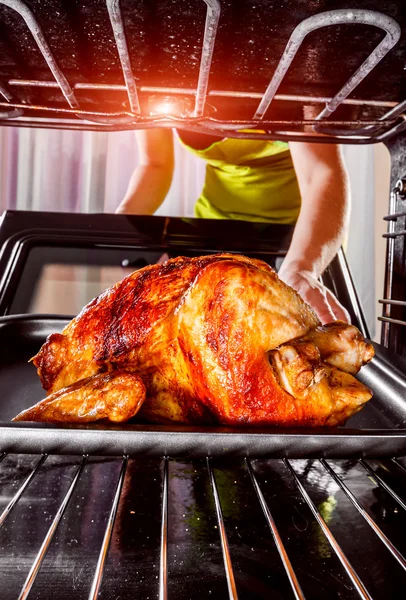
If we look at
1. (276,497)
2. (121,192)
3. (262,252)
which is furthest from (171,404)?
(121,192)

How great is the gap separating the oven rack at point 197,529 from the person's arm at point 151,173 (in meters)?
2.00

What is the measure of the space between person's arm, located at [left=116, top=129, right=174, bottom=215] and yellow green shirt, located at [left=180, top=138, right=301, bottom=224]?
1.19 feet

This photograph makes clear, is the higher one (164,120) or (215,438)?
(164,120)

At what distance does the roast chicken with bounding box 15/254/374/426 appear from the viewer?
2.55ft

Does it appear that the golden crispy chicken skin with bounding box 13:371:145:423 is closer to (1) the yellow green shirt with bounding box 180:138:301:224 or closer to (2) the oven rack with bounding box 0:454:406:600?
(2) the oven rack with bounding box 0:454:406:600

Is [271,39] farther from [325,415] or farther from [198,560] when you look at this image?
[198,560]

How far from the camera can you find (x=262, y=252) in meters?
1.59

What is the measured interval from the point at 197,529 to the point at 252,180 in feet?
6.59

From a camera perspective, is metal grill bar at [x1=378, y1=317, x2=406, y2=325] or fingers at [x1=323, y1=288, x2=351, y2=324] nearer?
metal grill bar at [x1=378, y1=317, x2=406, y2=325]

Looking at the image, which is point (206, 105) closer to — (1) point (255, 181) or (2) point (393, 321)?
(2) point (393, 321)

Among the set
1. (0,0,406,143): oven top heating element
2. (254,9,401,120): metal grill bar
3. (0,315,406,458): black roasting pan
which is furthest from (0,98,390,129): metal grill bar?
(0,315,406,458): black roasting pan

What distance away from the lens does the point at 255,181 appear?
2.55 m

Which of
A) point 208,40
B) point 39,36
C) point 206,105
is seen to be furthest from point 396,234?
point 39,36

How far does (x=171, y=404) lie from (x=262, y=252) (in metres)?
0.80
